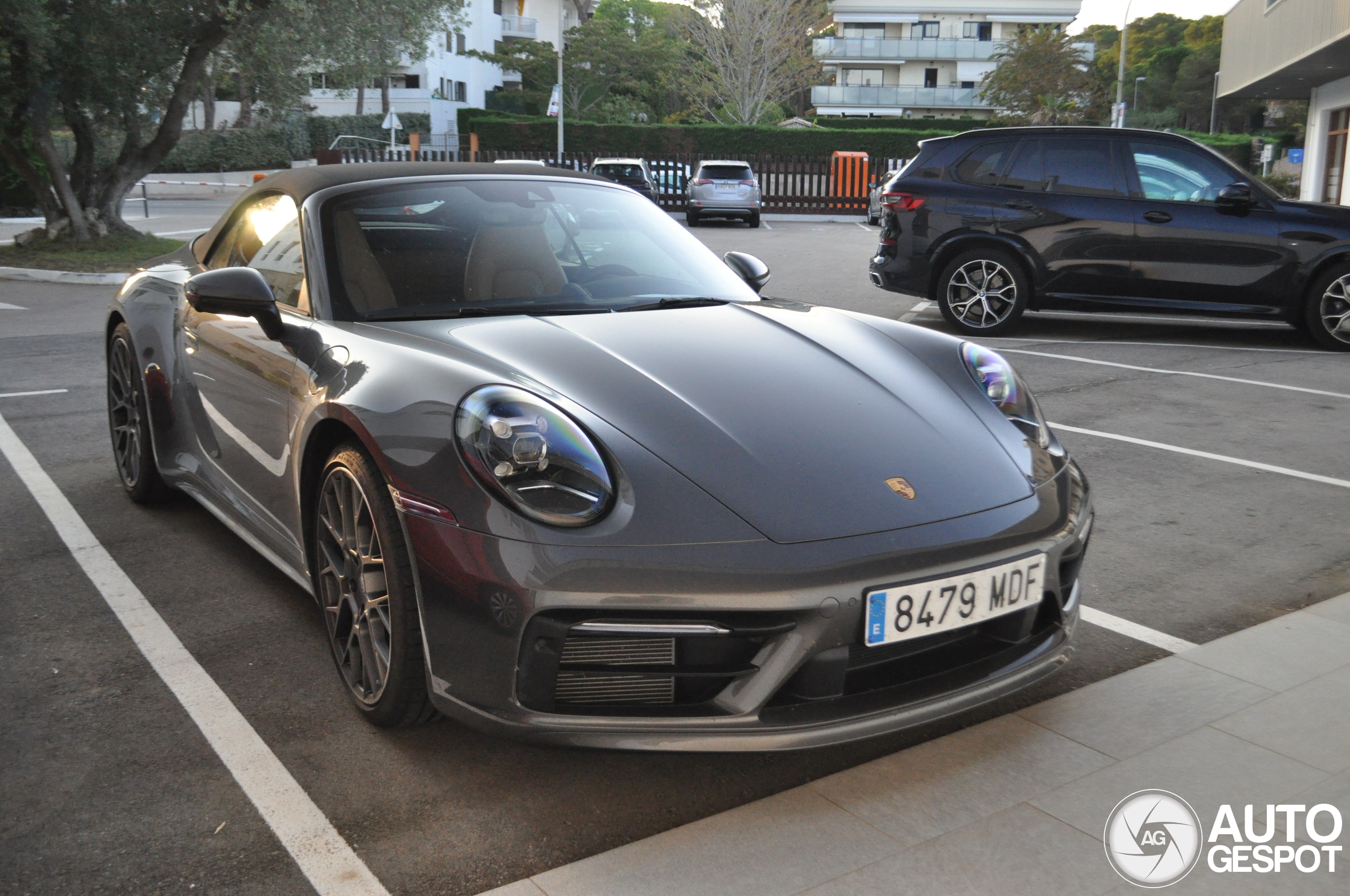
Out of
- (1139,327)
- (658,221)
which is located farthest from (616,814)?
(1139,327)

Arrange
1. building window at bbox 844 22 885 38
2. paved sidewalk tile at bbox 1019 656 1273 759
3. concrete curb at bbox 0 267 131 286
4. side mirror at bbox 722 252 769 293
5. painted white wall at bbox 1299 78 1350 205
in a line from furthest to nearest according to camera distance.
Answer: building window at bbox 844 22 885 38
painted white wall at bbox 1299 78 1350 205
concrete curb at bbox 0 267 131 286
side mirror at bbox 722 252 769 293
paved sidewalk tile at bbox 1019 656 1273 759

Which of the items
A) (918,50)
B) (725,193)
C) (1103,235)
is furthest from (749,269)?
(918,50)

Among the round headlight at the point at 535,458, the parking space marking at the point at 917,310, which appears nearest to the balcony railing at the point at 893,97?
the parking space marking at the point at 917,310

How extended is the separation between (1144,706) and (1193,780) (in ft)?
1.25

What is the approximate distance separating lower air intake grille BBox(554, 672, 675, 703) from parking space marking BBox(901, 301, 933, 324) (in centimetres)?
840

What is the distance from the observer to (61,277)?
14797 millimetres

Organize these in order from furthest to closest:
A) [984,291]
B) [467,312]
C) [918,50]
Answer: [918,50]
[984,291]
[467,312]

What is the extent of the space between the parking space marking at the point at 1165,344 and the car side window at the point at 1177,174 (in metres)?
1.11

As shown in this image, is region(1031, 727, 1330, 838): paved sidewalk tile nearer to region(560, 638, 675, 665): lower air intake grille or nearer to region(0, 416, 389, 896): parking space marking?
region(560, 638, 675, 665): lower air intake grille

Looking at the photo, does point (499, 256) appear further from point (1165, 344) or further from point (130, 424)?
point (1165, 344)

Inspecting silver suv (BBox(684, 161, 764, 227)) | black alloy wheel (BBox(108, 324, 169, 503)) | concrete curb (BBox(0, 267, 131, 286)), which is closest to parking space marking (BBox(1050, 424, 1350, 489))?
black alloy wheel (BBox(108, 324, 169, 503))

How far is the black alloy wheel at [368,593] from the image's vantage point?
8.57ft

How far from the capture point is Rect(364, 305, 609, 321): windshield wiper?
10.8 ft

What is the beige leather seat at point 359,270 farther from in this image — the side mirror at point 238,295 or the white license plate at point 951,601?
the white license plate at point 951,601
